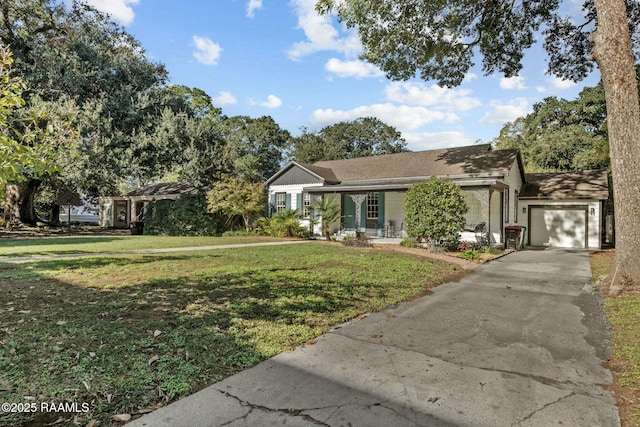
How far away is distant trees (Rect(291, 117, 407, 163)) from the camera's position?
41.3 meters

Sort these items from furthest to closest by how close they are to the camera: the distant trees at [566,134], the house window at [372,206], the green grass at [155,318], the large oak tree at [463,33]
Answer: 1. the distant trees at [566,134]
2. the house window at [372,206]
3. the large oak tree at [463,33]
4. the green grass at [155,318]

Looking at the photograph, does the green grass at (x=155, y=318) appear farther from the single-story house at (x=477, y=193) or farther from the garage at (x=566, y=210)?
the garage at (x=566, y=210)

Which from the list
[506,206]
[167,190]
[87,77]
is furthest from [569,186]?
[87,77]

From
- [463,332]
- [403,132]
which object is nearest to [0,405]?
[463,332]

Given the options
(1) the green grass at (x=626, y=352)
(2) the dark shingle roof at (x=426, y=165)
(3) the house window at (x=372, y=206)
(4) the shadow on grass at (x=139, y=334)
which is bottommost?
(1) the green grass at (x=626, y=352)

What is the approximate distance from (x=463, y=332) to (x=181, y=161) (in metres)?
18.7

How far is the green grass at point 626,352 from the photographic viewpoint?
267 centimetres

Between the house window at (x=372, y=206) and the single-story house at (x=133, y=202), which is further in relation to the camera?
the single-story house at (x=133, y=202)

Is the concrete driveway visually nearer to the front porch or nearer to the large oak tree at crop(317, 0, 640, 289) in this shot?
the large oak tree at crop(317, 0, 640, 289)

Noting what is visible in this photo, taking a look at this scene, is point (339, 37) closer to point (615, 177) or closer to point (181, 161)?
point (615, 177)

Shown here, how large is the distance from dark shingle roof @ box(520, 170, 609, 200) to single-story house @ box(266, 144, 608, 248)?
0.12 feet

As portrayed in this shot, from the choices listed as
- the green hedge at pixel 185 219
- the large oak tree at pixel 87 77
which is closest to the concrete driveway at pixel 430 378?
the green hedge at pixel 185 219

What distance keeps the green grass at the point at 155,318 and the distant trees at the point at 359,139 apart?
1335 inches

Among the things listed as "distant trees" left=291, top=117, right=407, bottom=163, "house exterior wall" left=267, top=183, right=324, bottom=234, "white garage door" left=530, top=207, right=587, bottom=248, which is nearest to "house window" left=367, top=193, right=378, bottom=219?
"house exterior wall" left=267, top=183, right=324, bottom=234
